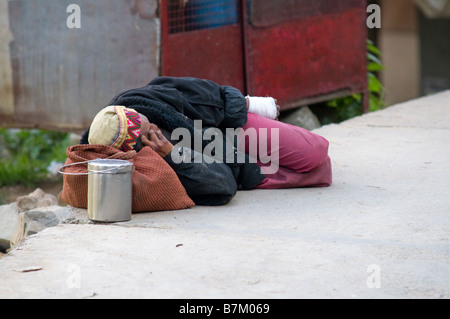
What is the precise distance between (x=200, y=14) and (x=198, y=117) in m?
2.31

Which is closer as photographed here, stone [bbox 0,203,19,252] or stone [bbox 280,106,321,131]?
stone [bbox 0,203,19,252]

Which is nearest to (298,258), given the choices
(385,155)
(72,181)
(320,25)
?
(72,181)

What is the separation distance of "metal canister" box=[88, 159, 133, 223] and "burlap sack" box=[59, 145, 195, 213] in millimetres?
105

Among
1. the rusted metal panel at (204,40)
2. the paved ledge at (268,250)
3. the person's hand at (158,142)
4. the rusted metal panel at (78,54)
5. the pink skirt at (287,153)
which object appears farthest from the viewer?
the rusted metal panel at (204,40)

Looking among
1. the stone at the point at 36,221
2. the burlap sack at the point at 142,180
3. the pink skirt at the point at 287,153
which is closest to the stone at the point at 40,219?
the stone at the point at 36,221

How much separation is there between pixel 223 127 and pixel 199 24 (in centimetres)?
208

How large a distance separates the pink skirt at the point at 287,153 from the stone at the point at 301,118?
272cm

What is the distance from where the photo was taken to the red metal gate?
5602mm

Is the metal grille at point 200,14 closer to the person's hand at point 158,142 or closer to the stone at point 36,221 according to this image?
the stone at point 36,221

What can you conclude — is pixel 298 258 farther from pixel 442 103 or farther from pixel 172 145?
pixel 442 103

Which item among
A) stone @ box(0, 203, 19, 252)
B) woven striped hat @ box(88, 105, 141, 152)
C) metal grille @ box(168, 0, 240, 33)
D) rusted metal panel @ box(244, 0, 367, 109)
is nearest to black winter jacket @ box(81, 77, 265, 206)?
woven striped hat @ box(88, 105, 141, 152)

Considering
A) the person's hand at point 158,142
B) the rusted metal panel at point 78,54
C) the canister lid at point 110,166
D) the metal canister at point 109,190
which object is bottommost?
the metal canister at point 109,190

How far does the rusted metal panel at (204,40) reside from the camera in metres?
5.50

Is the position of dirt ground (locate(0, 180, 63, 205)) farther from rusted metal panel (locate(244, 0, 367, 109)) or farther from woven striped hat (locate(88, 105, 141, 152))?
woven striped hat (locate(88, 105, 141, 152))
